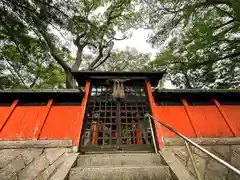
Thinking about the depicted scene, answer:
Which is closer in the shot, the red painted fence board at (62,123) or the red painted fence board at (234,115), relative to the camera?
the red painted fence board at (62,123)

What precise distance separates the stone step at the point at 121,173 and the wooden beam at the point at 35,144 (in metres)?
1.44

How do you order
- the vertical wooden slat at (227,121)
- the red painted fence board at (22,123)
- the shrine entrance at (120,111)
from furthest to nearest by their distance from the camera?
1. the shrine entrance at (120,111)
2. the vertical wooden slat at (227,121)
3. the red painted fence board at (22,123)

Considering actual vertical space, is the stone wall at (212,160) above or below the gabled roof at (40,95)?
below

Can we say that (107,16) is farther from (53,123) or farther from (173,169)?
(173,169)

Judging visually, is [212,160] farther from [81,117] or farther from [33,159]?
[33,159]

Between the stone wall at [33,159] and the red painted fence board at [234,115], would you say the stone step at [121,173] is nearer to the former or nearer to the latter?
the stone wall at [33,159]

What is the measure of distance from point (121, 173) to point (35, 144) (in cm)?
294

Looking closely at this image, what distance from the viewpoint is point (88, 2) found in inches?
466

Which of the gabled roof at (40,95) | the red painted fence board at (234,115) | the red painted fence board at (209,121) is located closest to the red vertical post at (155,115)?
the red painted fence board at (209,121)

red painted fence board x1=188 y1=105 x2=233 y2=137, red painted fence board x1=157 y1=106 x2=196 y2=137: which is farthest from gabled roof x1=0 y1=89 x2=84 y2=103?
red painted fence board x1=188 y1=105 x2=233 y2=137

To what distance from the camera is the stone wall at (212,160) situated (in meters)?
3.59

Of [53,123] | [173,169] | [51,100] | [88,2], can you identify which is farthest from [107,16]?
[173,169]

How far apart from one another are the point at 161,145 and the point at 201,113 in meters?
2.37

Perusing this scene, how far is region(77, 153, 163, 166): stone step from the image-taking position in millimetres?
3623
